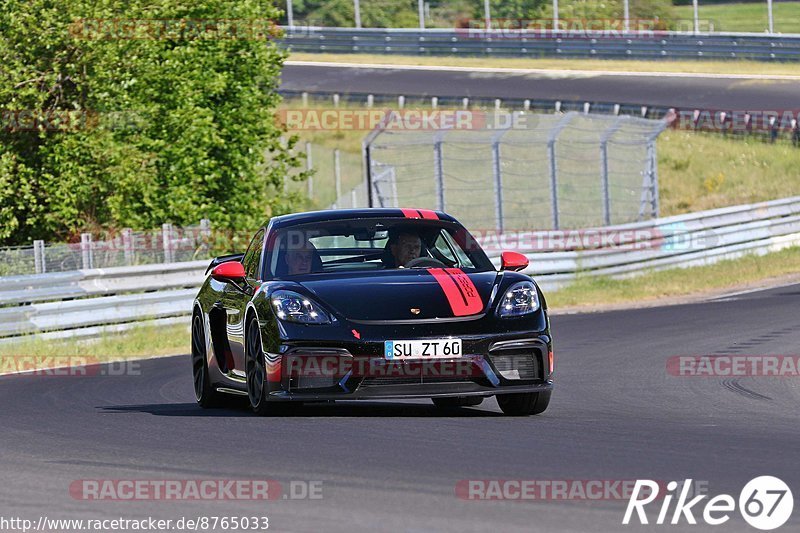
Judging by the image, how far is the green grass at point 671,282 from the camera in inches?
900

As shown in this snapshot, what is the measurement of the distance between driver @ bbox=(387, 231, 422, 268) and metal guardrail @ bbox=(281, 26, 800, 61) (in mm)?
36805

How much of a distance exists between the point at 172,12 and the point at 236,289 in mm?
17055

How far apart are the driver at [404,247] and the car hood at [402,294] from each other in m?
0.47

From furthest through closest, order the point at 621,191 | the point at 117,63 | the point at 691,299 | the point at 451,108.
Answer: the point at 451,108 → the point at 621,191 → the point at 117,63 → the point at 691,299

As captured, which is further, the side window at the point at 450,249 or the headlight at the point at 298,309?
the side window at the point at 450,249

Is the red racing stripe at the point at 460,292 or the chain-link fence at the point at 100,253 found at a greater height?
the red racing stripe at the point at 460,292

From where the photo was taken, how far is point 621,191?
33.8m

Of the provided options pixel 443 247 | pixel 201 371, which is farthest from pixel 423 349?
pixel 201 371

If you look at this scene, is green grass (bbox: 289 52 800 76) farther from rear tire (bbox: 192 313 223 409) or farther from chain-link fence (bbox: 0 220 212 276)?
rear tire (bbox: 192 313 223 409)

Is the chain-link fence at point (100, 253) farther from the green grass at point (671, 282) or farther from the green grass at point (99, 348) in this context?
the green grass at point (671, 282)

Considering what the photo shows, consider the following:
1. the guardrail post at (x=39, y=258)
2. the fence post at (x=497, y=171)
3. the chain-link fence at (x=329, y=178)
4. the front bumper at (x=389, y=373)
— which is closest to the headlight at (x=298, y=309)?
the front bumper at (x=389, y=373)

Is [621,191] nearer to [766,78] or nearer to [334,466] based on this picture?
[766,78]

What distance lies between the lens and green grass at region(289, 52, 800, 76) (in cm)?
4614

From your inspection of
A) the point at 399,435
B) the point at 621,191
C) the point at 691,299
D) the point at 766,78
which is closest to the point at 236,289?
the point at 399,435
